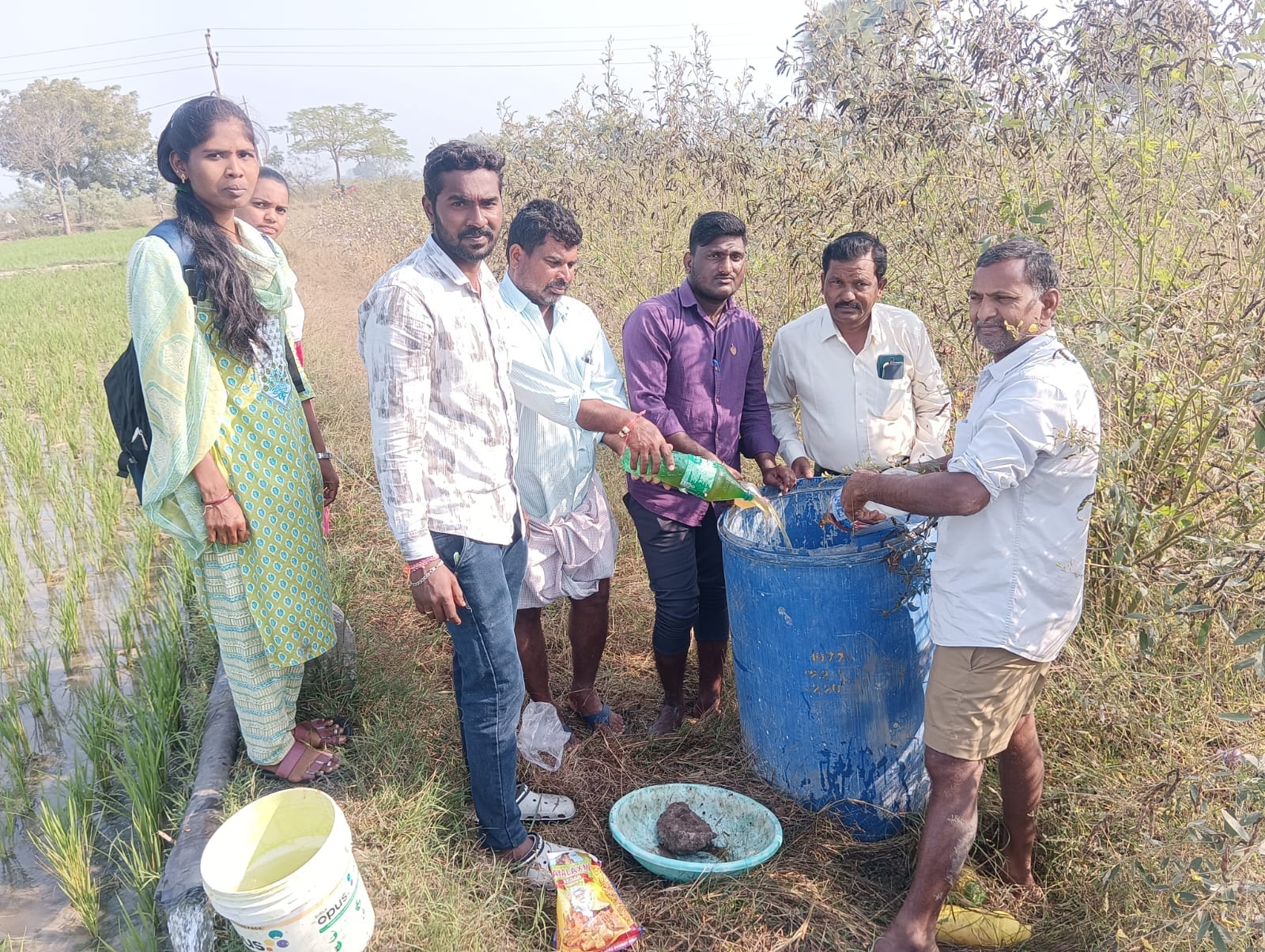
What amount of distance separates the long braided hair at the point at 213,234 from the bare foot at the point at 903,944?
2131mm

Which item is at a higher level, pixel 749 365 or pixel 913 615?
pixel 749 365

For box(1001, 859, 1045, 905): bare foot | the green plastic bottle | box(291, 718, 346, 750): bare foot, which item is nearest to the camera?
box(1001, 859, 1045, 905): bare foot

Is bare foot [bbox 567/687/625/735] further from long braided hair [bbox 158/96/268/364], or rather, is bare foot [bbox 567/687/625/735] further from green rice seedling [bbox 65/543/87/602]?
green rice seedling [bbox 65/543/87/602]

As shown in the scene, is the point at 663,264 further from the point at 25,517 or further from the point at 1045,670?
the point at 25,517

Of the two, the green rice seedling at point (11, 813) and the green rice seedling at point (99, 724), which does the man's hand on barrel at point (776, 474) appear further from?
the green rice seedling at point (11, 813)

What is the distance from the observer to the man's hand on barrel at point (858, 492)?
6.62ft

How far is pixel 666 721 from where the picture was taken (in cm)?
295

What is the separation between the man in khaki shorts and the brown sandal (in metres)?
1.58

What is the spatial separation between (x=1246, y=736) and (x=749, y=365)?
1705mm

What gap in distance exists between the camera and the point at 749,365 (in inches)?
114

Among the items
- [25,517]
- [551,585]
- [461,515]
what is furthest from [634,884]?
[25,517]

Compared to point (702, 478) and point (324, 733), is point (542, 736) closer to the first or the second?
point (324, 733)

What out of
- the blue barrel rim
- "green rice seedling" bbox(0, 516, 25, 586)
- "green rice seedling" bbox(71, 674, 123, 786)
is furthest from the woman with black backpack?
"green rice seedling" bbox(0, 516, 25, 586)

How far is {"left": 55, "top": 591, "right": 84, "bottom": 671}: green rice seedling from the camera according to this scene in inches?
137
